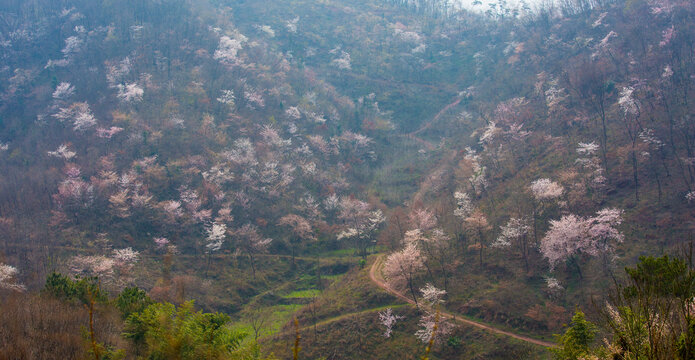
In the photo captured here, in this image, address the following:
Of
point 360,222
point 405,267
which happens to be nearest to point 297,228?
point 360,222

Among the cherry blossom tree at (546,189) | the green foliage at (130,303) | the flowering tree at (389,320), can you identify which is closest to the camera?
the green foliage at (130,303)

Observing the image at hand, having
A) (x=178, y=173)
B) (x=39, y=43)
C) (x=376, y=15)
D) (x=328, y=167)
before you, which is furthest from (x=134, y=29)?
(x=376, y=15)

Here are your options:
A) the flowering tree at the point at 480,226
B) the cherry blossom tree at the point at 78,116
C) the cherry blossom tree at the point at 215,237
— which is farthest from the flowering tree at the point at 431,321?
the cherry blossom tree at the point at 78,116

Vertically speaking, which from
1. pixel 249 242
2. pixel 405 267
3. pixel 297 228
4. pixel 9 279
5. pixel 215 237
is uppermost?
pixel 405 267

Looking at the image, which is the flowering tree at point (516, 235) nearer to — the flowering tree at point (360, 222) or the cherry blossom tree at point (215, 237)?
the flowering tree at point (360, 222)

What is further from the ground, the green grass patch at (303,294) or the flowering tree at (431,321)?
the flowering tree at (431,321)

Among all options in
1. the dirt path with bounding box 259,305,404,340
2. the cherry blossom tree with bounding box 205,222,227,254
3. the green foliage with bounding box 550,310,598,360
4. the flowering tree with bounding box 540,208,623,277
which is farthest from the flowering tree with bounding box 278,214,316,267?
the green foliage with bounding box 550,310,598,360

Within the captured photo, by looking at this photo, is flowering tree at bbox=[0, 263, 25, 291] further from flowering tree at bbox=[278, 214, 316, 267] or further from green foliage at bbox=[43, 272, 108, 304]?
flowering tree at bbox=[278, 214, 316, 267]

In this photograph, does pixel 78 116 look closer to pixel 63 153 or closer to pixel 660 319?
pixel 63 153

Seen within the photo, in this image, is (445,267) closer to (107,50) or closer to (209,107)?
(209,107)
